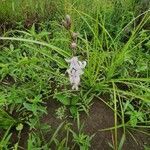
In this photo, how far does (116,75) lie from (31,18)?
935 mm

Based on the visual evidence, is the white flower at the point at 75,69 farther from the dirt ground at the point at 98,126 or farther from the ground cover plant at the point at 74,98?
the dirt ground at the point at 98,126

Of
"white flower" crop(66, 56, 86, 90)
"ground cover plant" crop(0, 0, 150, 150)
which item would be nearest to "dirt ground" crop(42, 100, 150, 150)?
"ground cover plant" crop(0, 0, 150, 150)

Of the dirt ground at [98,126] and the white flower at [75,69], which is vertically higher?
the white flower at [75,69]

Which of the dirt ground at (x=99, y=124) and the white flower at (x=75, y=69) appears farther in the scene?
the dirt ground at (x=99, y=124)

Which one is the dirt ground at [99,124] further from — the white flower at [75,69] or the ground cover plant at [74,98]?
the white flower at [75,69]

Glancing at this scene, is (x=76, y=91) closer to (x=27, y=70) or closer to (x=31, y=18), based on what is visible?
(x=27, y=70)

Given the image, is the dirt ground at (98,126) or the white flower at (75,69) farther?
the dirt ground at (98,126)

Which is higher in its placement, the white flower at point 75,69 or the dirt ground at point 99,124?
the white flower at point 75,69

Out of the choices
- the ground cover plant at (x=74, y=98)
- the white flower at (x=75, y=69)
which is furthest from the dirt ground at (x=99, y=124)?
the white flower at (x=75, y=69)

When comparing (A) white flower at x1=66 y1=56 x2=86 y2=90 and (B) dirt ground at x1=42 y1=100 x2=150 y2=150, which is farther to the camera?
(B) dirt ground at x1=42 y1=100 x2=150 y2=150

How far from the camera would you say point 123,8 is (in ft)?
9.84

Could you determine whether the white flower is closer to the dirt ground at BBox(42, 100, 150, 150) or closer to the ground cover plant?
the ground cover plant

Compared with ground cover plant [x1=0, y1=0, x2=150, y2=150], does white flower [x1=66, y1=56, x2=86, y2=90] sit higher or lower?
higher

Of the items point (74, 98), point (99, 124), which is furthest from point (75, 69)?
point (99, 124)
